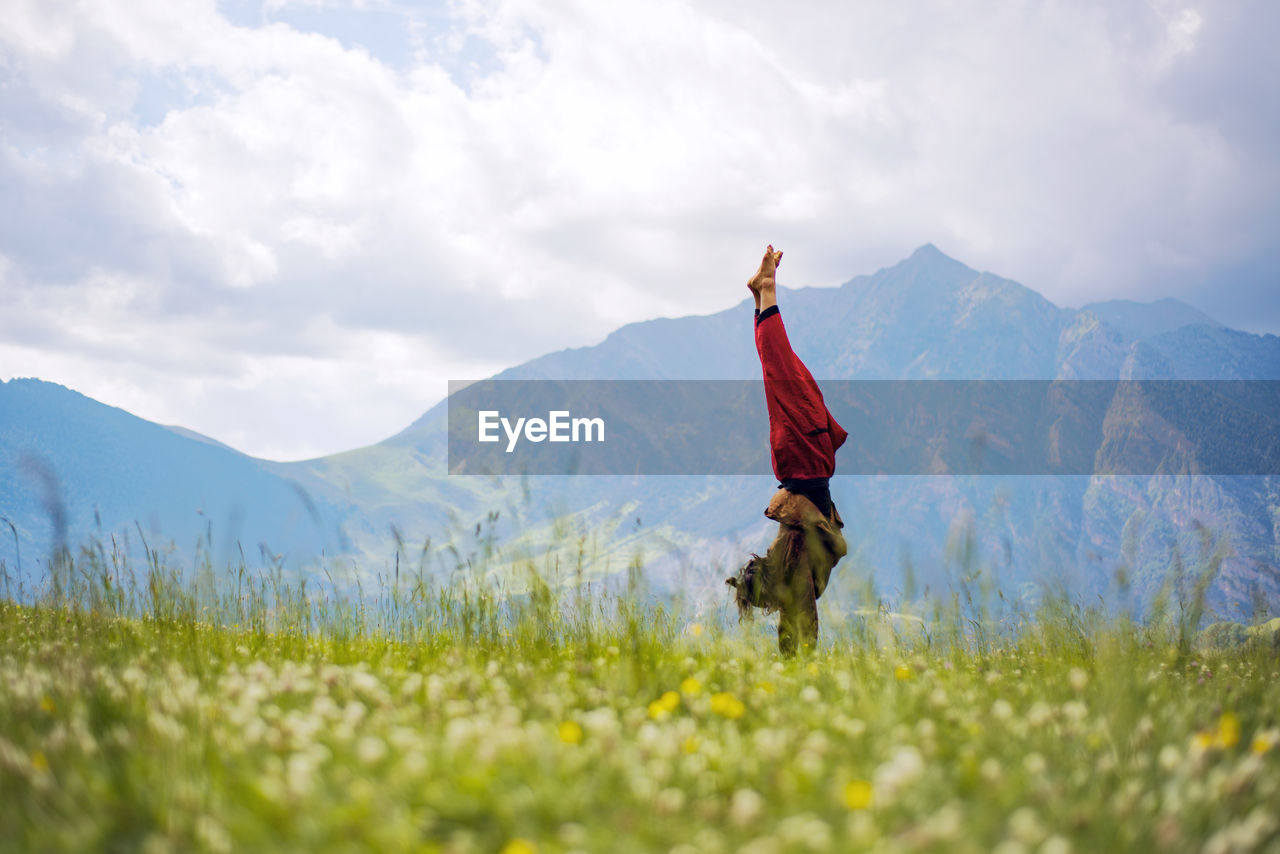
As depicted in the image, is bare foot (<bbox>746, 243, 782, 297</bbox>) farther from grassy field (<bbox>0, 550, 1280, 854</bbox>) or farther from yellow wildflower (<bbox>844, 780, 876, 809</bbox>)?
yellow wildflower (<bbox>844, 780, 876, 809</bbox>)

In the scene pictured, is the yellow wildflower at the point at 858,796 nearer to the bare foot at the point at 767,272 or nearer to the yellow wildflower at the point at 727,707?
the yellow wildflower at the point at 727,707

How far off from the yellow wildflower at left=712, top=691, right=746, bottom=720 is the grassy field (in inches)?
0.6

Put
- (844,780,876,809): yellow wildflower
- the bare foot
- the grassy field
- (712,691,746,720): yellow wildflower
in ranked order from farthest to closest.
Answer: the bare foot → (712,691,746,720): yellow wildflower → the grassy field → (844,780,876,809): yellow wildflower

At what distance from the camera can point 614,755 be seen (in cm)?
245

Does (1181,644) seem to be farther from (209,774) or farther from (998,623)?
(209,774)

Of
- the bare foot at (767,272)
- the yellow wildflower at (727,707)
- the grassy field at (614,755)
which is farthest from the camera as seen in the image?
the bare foot at (767,272)

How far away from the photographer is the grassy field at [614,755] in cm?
209

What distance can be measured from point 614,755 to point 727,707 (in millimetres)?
826

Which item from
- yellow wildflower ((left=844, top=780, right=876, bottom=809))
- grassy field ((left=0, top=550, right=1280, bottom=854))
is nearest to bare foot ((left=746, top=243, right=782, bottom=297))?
grassy field ((left=0, top=550, right=1280, bottom=854))

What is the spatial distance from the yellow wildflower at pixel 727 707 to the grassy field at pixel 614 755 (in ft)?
0.05

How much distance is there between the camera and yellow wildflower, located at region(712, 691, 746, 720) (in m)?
3.05

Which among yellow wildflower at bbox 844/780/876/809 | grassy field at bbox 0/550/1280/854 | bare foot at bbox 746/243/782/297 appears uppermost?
bare foot at bbox 746/243/782/297

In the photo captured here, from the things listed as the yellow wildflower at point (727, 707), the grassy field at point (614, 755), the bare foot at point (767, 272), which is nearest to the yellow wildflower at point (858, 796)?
the grassy field at point (614, 755)

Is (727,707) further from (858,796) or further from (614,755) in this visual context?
(858,796)
